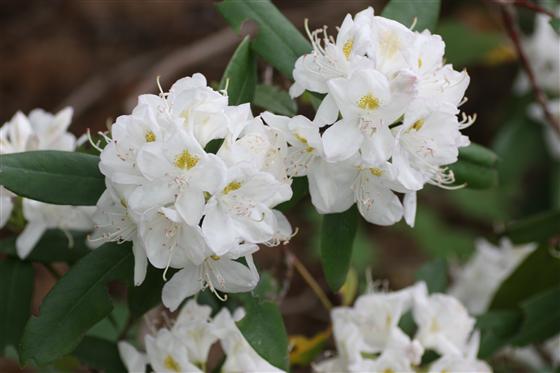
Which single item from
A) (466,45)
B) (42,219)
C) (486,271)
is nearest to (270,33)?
(42,219)

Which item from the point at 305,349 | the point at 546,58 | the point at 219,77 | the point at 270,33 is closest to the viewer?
the point at 270,33

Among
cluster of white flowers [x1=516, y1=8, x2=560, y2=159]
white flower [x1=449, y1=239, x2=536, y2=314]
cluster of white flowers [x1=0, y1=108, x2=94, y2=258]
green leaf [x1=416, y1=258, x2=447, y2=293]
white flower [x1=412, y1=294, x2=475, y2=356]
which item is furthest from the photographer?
cluster of white flowers [x1=516, y1=8, x2=560, y2=159]

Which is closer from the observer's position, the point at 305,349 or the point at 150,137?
the point at 150,137

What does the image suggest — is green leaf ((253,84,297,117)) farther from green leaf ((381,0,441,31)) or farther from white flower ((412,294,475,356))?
white flower ((412,294,475,356))

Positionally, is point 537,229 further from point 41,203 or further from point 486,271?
point 41,203


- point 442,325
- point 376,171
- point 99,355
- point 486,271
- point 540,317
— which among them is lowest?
point 486,271

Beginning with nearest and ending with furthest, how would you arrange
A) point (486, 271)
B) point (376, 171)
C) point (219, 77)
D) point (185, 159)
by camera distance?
point (185, 159)
point (376, 171)
point (486, 271)
point (219, 77)

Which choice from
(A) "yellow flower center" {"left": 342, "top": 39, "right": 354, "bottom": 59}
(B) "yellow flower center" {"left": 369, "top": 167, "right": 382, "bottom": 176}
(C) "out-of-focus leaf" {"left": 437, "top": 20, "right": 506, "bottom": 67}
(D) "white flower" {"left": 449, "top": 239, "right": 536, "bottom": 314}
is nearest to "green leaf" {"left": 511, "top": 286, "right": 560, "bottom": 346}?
(D) "white flower" {"left": 449, "top": 239, "right": 536, "bottom": 314}
